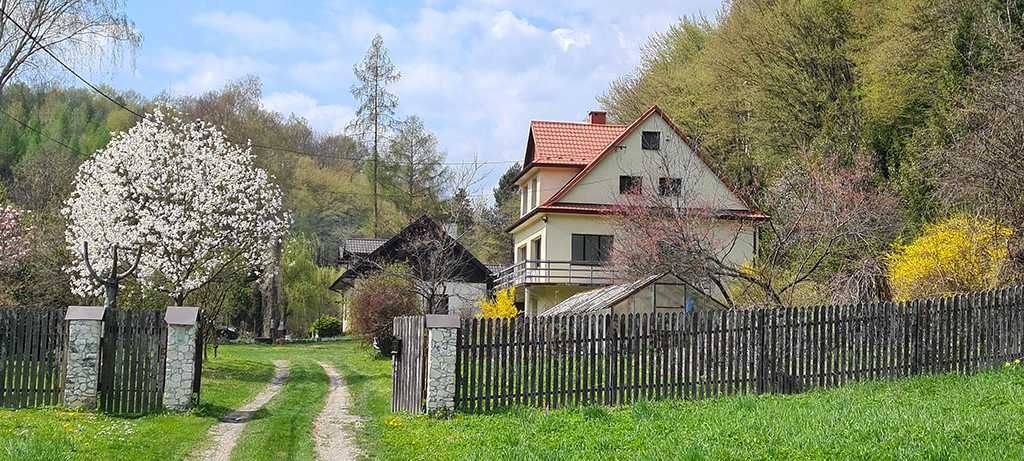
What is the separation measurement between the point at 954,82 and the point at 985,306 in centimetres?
1621

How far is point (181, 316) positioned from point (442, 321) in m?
4.35

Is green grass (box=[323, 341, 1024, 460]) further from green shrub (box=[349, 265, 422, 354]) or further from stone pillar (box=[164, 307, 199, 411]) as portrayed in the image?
green shrub (box=[349, 265, 422, 354])

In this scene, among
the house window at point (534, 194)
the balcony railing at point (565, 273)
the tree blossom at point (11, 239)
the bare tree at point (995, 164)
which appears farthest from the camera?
the house window at point (534, 194)

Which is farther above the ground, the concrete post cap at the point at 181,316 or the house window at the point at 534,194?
the house window at the point at 534,194

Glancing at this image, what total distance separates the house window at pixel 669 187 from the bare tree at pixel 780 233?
0.08 meters

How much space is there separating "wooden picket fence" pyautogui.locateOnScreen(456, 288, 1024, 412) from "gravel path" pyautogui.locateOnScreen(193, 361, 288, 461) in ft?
10.6

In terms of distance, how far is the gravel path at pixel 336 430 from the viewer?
464 inches

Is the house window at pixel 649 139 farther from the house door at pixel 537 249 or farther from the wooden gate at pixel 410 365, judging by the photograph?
the wooden gate at pixel 410 365

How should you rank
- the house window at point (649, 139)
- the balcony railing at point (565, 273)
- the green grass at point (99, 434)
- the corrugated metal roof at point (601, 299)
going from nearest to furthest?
the green grass at point (99, 434) < the corrugated metal roof at point (601, 299) < the balcony railing at point (565, 273) < the house window at point (649, 139)

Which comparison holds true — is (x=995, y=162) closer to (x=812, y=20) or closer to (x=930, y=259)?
(x=930, y=259)

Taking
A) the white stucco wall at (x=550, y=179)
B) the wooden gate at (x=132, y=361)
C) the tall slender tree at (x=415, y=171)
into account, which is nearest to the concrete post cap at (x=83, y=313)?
the wooden gate at (x=132, y=361)

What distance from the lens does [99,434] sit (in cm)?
1225

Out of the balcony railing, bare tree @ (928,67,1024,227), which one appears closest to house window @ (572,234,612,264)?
the balcony railing

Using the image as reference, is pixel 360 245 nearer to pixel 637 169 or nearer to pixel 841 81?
pixel 637 169
